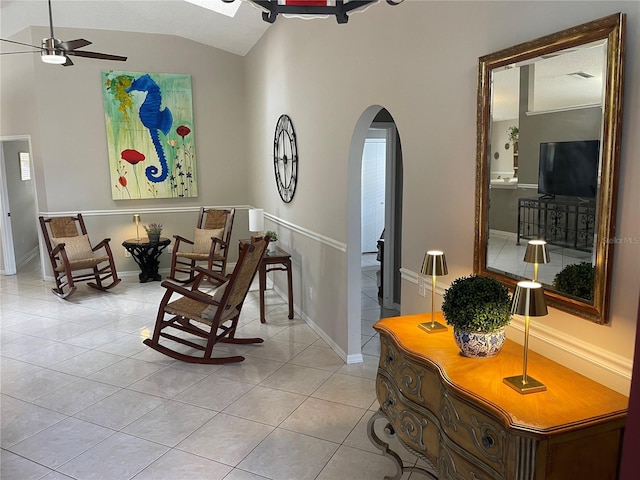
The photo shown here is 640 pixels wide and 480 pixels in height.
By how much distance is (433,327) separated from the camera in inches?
87.0

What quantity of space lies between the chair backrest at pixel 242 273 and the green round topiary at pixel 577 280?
252 cm

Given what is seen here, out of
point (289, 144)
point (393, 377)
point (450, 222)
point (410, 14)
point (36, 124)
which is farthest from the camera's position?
point (36, 124)

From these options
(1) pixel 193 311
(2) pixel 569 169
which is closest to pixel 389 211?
(1) pixel 193 311

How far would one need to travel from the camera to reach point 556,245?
6.03 ft

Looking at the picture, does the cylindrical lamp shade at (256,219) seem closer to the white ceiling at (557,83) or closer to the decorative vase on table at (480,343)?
the white ceiling at (557,83)

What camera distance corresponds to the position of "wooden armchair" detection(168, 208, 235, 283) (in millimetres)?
6531

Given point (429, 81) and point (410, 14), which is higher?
point (410, 14)

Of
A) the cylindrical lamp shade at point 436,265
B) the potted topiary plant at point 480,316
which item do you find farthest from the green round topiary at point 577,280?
the cylindrical lamp shade at point 436,265

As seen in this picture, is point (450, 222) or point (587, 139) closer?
point (587, 139)

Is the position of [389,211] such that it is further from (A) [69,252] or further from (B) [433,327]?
(A) [69,252]

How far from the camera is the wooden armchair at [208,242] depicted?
21.4 ft

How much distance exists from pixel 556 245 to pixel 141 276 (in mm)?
6270

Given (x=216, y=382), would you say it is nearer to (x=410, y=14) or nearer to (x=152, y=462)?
(x=152, y=462)

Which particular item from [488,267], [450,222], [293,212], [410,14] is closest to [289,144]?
[293,212]
